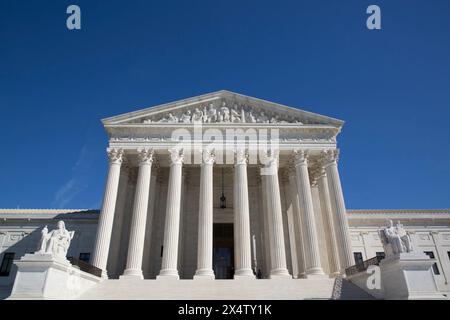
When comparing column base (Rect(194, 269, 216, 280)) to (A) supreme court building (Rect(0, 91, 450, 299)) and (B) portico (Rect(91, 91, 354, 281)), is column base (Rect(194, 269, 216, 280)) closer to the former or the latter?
(A) supreme court building (Rect(0, 91, 450, 299))

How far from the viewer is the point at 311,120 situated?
2969cm

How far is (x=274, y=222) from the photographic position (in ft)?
82.9

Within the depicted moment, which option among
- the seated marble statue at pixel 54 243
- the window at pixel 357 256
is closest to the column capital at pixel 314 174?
the window at pixel 357 256

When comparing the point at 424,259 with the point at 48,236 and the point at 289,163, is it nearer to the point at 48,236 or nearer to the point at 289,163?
the point at 289,163

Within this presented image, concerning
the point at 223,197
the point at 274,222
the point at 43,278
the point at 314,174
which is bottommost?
the point at 43,278

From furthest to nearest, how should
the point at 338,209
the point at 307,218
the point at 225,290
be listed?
the point at 338,209 → the point at 307,218 → the point at 225,290

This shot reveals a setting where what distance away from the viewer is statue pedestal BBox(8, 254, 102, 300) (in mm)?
15750

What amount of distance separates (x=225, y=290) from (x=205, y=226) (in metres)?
6.05

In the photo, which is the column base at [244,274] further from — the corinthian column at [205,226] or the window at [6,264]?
the window at [6,264]

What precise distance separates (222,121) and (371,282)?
1800 cm

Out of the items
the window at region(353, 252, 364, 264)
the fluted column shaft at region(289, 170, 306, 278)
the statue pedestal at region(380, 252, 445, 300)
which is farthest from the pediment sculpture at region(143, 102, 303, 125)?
the window at region(353, 252, 364, 264)

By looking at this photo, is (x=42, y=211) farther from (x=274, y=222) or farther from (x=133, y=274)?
(x=274, y=222)

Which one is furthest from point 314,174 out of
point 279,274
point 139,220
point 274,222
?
point 139,220
